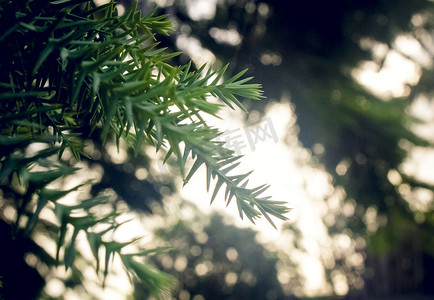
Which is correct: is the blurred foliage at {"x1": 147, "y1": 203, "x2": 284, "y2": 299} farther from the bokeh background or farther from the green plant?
the green plant

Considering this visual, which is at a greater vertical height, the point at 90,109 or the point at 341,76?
the point at 341,76

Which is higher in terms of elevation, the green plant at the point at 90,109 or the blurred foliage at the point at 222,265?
the green plant at the point at 90,109

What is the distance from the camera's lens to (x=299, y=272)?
328 inches

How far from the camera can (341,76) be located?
5.81ft

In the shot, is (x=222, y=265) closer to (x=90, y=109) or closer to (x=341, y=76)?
(x=341, y=76)

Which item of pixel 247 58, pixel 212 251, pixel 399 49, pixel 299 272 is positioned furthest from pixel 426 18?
pixel 212 251

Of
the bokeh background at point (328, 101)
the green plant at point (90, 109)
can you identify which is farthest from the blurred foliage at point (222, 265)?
the green plant at point (90, 109)

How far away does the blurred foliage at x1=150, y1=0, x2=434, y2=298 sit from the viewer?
5.45 feet

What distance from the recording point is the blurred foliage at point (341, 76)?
5.45 ft

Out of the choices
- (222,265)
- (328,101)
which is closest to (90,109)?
(328,101)

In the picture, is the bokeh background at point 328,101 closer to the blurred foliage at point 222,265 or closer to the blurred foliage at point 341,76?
the blurred foliage at point 341,76

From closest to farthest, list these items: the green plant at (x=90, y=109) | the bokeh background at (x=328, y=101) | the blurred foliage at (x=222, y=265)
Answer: the green plant at (x=90, y=109) < the bokeh background at (x=328, y=101) < the blurred foliage at (x=222, y=265)

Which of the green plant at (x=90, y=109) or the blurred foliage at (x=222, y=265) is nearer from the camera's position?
the green plant at (x=90, y=109)

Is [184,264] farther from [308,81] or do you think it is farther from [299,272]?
[308,81]
